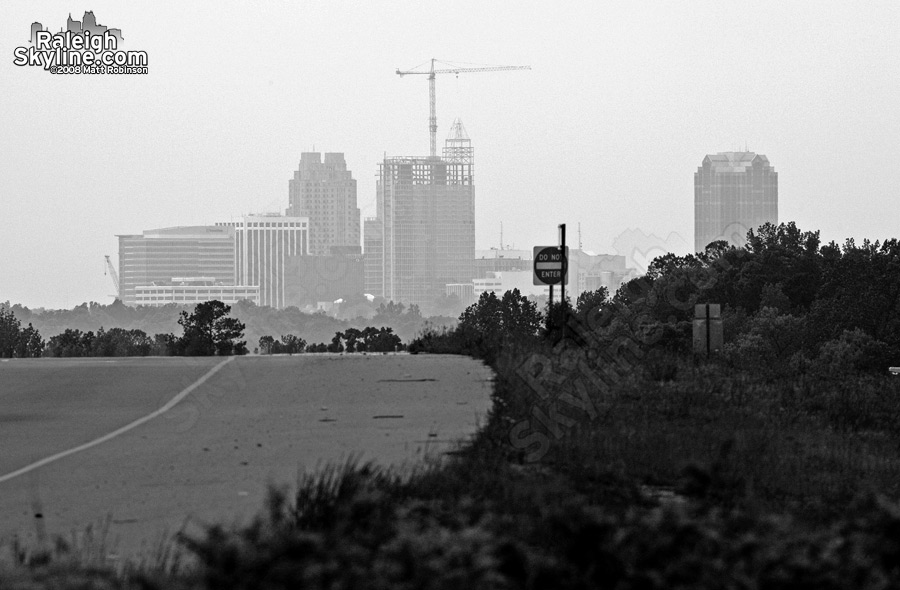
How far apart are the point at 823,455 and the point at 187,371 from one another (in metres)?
11.2

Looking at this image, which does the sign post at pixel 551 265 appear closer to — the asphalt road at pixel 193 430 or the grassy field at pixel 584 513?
the asphalt road at pixel 193 430

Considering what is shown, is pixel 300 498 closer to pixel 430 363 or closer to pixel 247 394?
pixel 247 394

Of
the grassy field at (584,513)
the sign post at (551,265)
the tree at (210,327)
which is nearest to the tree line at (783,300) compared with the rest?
the tree at (210,327)

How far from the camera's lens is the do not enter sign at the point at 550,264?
27516 millimetres

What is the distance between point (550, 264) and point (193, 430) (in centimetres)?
1307

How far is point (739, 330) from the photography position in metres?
111

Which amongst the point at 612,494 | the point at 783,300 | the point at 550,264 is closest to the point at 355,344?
the point at 550,264

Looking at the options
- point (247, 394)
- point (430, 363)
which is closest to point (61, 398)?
point (247, 394)

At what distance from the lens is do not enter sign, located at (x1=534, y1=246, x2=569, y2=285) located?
27.5 m

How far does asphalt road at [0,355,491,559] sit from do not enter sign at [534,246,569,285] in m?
4.30

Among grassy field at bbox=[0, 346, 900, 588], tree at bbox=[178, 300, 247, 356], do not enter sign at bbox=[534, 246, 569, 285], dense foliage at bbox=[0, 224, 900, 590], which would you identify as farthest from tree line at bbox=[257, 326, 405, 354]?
grassy field at bbox=[0, 346, 900, 588]

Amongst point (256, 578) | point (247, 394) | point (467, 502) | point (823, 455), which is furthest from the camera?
point (247, 394)

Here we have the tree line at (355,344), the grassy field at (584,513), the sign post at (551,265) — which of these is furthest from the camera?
the tree line at (355,344)

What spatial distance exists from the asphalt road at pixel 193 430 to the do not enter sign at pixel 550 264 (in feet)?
14.1
